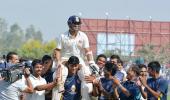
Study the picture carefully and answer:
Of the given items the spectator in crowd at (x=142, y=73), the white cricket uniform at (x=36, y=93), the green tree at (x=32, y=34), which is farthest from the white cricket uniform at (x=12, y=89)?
the green tree at (x=32, y=34)

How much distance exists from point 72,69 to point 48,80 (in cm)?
96

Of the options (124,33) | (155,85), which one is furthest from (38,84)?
(124,33)

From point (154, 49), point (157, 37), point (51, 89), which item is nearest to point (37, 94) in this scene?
point (51, 89)

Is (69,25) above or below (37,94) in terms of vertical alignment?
above

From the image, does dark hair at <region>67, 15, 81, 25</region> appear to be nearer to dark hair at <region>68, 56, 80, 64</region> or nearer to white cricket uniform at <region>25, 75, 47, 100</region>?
Answer: dark hair at <region>68, 56, 80, 64</region>

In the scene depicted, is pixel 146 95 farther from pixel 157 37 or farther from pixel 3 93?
pixel 157 37

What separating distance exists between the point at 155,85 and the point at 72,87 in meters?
1.52

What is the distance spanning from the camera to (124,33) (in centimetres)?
5616

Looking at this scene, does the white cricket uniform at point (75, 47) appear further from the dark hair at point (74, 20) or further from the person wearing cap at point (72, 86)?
the dark hair at point (74, 20)

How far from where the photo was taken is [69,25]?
15.1 m

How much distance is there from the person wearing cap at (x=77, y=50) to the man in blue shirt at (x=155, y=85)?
1021 mm

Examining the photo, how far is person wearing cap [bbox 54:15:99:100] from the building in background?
36.2 metres

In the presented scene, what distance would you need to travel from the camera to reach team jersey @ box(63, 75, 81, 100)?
49.7ft

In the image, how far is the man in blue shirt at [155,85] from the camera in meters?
15.0
